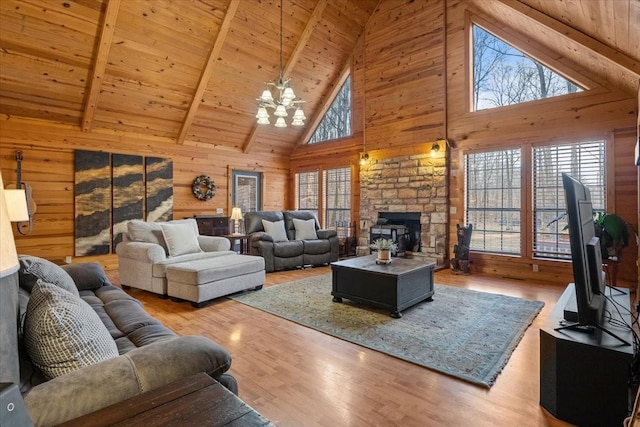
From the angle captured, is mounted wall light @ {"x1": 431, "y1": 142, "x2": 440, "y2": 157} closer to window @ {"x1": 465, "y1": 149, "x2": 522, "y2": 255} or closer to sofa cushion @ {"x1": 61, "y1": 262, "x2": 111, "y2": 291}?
window @ {"x1": 465, "y1": 149, "x2": 522, "y2": 255}

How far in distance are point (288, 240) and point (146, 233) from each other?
2500 mm

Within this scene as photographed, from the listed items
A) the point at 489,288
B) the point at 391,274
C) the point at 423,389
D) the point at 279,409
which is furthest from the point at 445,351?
the point at 489,288

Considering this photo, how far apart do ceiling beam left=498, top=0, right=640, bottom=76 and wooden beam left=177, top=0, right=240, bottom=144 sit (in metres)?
3.87

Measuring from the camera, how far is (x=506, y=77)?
5441mm

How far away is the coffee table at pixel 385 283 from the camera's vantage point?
336 cm

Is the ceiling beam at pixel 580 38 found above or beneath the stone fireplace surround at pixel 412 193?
above

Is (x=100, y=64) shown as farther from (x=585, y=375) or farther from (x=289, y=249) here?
(x=585, y=375)

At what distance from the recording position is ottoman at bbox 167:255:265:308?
3.68 meters

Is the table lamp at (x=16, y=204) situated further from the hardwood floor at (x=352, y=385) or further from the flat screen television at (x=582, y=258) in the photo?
the flat screen television at (x=582, y=258)

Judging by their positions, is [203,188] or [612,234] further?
[203,188]

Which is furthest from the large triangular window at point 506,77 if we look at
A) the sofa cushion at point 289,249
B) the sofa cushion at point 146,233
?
the sofa cushion at point 146,233

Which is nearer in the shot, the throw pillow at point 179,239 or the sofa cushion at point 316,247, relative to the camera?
the throw pillow at point 179,239

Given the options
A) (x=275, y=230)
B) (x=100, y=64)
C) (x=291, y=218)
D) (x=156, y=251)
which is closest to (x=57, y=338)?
(x=156, y=251)

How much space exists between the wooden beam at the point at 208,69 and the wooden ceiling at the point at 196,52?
0.02 meters
